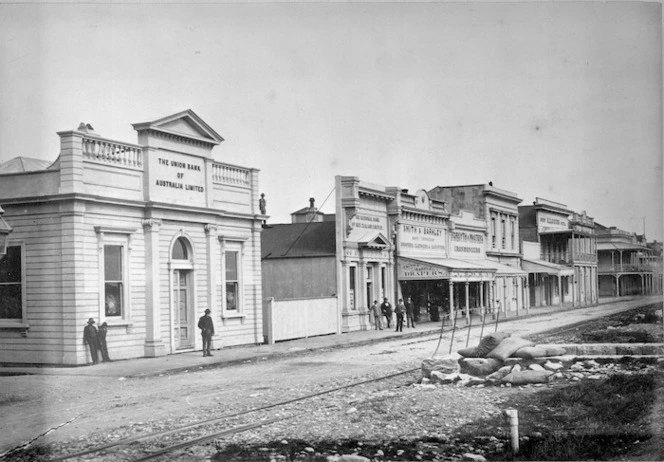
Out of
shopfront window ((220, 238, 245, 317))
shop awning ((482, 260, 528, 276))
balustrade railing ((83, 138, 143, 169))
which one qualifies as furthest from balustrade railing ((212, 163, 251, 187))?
shop awning ((482, 260, 528, 276))

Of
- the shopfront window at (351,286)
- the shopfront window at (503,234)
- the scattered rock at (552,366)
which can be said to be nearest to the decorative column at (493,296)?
the shopfront window at (503,234)

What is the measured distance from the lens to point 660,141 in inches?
577

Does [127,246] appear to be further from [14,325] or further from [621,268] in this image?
[621,268]

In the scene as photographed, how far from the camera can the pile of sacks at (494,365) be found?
1508 cm

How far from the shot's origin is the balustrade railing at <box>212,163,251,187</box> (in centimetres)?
2512

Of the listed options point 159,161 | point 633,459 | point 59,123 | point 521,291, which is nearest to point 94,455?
point 633,459

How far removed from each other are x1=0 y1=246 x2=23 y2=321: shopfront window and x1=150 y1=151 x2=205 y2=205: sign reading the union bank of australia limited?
12.6 ft

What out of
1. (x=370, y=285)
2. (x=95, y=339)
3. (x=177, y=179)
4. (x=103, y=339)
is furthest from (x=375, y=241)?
(x=95, y=339)

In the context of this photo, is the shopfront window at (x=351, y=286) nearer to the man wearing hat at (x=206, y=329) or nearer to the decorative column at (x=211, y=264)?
the decorative column at (x=211, y=264)

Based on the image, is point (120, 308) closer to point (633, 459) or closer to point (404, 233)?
point (633, 459)

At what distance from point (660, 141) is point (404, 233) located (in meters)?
21.8

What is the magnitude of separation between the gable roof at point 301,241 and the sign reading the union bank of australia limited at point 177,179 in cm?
927

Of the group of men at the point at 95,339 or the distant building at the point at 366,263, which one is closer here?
the group of men at the point at 95,339

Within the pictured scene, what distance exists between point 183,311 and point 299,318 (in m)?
6.18
